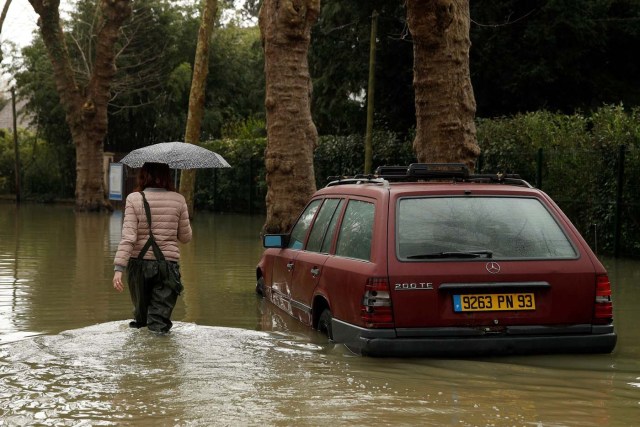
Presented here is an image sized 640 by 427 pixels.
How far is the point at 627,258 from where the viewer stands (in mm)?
20688

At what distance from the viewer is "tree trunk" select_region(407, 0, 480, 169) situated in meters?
14.4

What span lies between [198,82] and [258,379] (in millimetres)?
25369

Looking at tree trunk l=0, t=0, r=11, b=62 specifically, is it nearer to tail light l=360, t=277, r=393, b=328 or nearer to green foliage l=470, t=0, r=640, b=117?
green foliage l=470, t=0, r=640, b=117

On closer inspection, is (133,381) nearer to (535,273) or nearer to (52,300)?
(535,273)

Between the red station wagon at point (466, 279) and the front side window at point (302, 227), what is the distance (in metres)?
1.67

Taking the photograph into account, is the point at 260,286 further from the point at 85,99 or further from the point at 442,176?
the point at 85,99

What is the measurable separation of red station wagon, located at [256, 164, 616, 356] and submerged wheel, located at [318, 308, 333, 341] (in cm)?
6

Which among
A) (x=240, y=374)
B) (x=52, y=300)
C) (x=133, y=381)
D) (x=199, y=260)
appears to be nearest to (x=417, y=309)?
(x=240, y=374)

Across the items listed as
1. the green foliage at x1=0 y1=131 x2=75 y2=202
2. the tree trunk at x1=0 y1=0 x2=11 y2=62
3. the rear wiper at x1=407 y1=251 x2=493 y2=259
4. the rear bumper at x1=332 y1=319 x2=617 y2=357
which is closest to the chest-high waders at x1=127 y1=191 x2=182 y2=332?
the rear bumper at x1=332 y1=319 x2=617 y2=357

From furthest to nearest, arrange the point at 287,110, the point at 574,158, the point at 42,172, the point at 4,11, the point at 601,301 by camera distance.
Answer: the point at 42,172 < the point at 4,11 < the point at 574,158 < the point at 287,110 < the point at 601,301

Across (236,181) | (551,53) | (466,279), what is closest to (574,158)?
(466,279)

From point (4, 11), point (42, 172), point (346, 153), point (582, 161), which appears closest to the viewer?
point (582, 161)

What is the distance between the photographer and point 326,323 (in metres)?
9.40

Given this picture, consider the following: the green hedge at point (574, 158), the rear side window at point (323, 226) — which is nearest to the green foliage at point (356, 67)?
the green hedge at point (574, 158)
